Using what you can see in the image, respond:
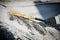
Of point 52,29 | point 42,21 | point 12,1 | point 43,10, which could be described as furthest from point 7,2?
point 52,29

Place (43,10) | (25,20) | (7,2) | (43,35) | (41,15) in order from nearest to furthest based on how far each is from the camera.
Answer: (43,35), (25,20), (41,15), (43,10), (7,2)

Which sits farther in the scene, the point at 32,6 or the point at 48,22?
the point at 32,6

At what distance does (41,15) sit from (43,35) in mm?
716

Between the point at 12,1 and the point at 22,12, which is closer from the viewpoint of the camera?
the point at 22,12

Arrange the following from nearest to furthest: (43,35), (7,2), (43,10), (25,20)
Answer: (43,35), (25,20), (43,10), (7,2)

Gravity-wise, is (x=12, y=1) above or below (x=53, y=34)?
above

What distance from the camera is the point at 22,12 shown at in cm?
313

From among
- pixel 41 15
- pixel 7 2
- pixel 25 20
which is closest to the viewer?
pixel 25 20

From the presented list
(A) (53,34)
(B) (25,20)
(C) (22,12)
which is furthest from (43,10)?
(A) (53,34)

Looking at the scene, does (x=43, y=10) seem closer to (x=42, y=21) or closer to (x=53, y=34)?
(x=42, y=21)

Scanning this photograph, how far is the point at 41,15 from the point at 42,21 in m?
0.31

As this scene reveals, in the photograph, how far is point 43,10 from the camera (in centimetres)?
334

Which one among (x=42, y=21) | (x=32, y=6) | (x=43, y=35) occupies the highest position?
(x=32, y=6)

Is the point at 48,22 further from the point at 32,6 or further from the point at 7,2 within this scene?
the point at 7,2
